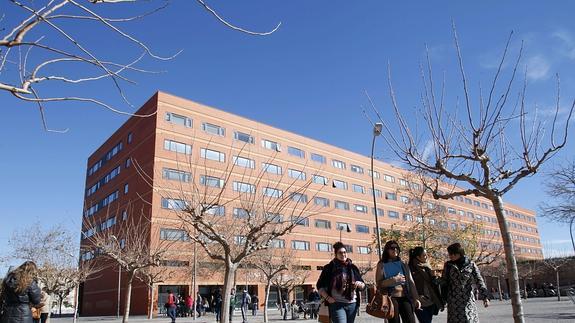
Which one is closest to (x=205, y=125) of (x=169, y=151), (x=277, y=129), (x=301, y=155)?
(x=169, y=151)

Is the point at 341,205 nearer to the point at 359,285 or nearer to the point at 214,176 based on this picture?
the point at 214,176

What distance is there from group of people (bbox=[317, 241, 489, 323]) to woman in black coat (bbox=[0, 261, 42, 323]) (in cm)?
412

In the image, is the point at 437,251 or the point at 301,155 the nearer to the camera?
the point at 437,251

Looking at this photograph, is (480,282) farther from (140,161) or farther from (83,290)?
(83,290)

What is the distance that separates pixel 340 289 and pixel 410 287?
1085 mm

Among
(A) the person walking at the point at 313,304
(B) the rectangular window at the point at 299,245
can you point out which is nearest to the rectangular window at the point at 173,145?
(B) the rectangular window at the point at 299,245

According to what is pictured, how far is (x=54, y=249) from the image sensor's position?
34.5 meters

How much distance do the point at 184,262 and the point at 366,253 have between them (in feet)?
95.5

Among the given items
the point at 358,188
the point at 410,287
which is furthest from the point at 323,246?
the point at 410,287

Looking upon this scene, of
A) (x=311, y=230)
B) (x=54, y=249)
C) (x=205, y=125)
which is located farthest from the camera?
(x=311, y=230)

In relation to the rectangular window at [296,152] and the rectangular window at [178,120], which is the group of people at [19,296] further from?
the rectangular window at [296,152]

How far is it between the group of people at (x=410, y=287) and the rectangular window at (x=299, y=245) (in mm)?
→ 45131

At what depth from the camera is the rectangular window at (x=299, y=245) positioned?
170 feet

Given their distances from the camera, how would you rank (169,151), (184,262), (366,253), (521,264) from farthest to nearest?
(521,264)
(366,253)
(169,151)
(184,262)
